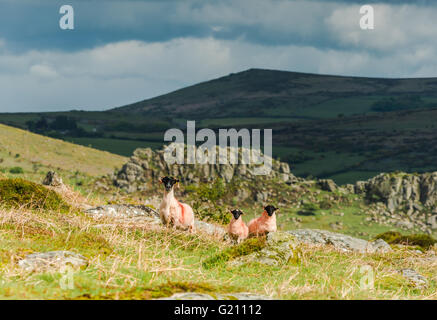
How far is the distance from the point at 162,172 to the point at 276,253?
36.2 m

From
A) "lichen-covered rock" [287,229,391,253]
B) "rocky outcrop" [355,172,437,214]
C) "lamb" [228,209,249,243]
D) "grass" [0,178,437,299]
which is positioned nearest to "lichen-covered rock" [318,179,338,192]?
"rocky outcrop" [355,172,437,214]

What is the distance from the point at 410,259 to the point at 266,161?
3718cm

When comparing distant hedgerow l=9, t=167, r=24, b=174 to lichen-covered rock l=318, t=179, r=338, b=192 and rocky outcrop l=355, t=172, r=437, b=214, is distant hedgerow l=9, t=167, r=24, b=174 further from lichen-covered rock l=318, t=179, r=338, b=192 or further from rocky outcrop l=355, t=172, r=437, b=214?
rocky outcrop l=355, t=172, r=437, b=214

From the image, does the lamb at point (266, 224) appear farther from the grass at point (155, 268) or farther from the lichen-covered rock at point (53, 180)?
the lichen-covered rock at point (53, 180)

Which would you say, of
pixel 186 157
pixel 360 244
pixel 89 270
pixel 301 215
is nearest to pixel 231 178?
pixel 186 157

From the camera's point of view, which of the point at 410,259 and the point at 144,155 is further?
the point at 144,155

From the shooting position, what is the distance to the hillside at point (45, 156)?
5266 centimetres

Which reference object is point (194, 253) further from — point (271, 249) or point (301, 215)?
point (301, 215)

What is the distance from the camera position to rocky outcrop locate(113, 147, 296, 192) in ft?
151

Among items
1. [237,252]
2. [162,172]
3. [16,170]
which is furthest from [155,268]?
[16,170]

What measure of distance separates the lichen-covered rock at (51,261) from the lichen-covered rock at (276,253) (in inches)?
137

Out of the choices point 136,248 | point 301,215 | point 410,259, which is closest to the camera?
point 136,248

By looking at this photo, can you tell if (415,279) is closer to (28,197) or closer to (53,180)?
(28,197)

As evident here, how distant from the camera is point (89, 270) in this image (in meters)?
8.34
